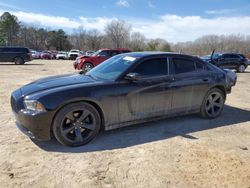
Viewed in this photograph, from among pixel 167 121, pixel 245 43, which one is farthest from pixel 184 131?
pixel 245 43

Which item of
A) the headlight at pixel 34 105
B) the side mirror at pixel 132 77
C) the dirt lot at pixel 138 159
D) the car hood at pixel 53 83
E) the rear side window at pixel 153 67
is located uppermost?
the rear side window at pixel 153 67

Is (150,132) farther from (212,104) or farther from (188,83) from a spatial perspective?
(212,104)

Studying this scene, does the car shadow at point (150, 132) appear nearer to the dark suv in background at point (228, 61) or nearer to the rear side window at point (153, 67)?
the rear side window at point (153, 67)

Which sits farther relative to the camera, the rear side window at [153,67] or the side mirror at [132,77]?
the rear side window at [153,67]

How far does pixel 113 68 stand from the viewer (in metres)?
5.29

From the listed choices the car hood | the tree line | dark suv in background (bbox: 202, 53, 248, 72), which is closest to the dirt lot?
the car hood

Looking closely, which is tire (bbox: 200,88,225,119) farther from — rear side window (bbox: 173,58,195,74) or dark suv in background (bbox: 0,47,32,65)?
dark suv in background (bbox: 0,47,32,65)

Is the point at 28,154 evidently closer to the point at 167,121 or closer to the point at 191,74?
the point at 167,121

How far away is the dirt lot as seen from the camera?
341cm

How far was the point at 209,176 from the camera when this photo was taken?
3537mm

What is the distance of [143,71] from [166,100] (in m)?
0.75

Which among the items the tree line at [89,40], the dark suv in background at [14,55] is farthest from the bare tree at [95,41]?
the dark suv in background at [14,55]

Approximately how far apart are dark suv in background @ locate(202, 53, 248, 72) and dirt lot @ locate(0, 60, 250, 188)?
52.8 ft

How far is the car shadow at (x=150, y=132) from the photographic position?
4.44 meters
